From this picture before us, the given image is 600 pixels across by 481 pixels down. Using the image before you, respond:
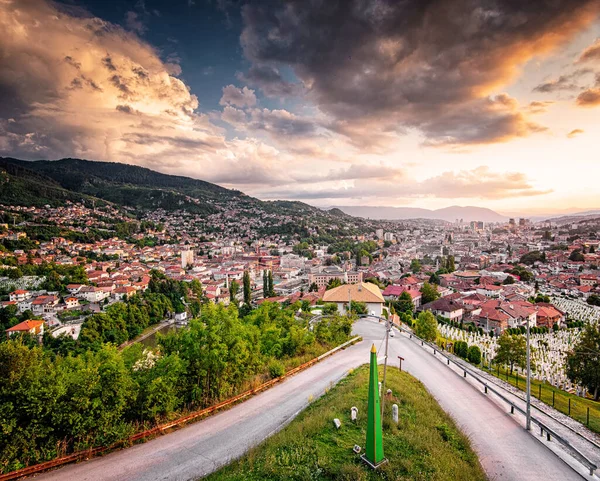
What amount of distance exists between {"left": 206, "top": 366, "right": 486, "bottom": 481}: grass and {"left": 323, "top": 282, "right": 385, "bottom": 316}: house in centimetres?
1325

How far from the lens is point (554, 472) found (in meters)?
5.45

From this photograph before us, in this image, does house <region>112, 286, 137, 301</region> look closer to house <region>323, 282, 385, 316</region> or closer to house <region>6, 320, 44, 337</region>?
house <region>6, 320, 44, 337</region>

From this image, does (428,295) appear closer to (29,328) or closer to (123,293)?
(123,293)

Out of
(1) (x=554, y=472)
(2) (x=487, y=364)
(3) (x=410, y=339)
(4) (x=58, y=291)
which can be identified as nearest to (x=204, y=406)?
(1) (x=554, y=472)

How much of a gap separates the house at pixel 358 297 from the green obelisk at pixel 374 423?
49.8 feet

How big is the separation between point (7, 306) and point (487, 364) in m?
43.5

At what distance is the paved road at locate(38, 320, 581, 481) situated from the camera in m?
4.97

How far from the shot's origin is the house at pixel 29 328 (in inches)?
1110

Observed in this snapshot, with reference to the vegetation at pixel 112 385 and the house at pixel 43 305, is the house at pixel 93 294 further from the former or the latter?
the vegetation at pixel 112 385

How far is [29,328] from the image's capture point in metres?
28.6

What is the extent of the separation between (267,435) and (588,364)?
14838mm

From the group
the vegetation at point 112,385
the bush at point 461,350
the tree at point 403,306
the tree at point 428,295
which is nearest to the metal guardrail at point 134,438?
the vegetation at point 112,385

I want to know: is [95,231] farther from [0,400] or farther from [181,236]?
[0,400]

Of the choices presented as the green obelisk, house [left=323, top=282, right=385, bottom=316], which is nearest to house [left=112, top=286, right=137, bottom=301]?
house [left=323, top=282, right=385, bottom=316]
